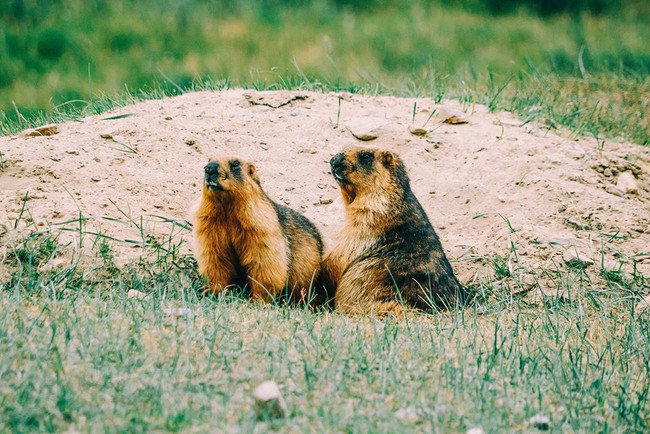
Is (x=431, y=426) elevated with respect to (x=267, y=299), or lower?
elevated

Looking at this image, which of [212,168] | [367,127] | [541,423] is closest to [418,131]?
[367,127]

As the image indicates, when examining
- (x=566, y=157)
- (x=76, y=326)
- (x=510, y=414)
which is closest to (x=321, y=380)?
(x=510, y=414)

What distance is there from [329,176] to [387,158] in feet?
2.73

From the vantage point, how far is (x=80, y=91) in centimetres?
901

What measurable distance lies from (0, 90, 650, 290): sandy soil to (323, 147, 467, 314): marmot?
1.72ft

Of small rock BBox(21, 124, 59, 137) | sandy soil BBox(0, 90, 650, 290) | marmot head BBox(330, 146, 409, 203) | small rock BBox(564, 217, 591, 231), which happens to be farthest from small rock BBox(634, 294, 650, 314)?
small rock BBox(21, 124, 59, 137)

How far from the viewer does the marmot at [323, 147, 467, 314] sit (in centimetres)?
484

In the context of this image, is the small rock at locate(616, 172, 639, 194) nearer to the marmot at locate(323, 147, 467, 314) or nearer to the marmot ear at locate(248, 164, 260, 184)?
the marmot at locate(323, 147, 467, 314)

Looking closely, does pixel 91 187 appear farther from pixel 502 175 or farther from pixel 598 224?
pixel 598 224

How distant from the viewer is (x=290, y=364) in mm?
3451

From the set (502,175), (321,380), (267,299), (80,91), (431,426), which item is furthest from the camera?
(80,91)

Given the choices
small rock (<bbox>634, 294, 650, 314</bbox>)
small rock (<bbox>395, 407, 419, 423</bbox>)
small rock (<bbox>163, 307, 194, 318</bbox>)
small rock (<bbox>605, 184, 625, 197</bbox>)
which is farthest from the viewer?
small rock (<bbox>605, 184, 625, 197</bbox>)

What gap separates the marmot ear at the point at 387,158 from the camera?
5.22 m

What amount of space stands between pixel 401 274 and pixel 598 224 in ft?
5.10
